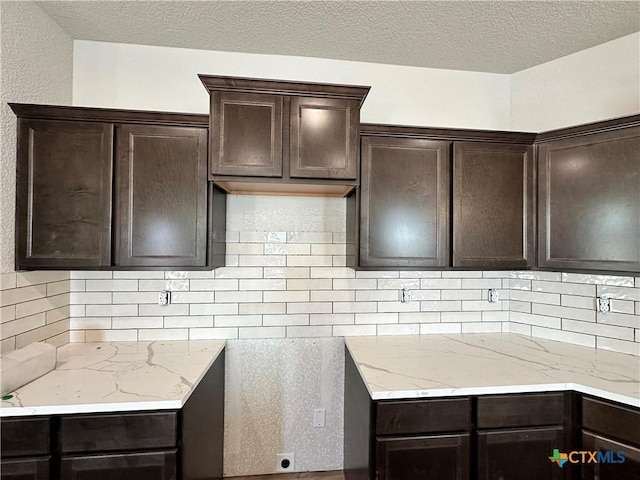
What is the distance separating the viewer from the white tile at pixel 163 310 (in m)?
1.97

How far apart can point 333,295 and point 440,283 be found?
2.48ft

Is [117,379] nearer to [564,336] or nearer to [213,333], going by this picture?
[213,333]

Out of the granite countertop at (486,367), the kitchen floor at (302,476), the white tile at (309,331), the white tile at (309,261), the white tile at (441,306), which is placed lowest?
the kitchen floor at (302,476)

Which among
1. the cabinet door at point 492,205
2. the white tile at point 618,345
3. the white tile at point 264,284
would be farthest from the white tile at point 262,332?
the white tile at point 618,345

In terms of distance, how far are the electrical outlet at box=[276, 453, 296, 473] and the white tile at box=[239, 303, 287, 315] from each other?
0.93 m

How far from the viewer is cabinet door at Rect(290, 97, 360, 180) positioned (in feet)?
5.39

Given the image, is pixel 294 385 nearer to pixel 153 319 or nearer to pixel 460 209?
pixel 153 319

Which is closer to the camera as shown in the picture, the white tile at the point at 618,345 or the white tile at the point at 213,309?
the white tile at the point at 618,345

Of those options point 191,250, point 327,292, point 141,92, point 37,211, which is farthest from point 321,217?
point 37,211

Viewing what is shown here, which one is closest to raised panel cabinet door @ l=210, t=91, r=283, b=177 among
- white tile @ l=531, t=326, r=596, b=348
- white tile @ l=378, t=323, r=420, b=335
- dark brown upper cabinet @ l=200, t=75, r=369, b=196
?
dark brown upper cabinet @ l=200, t=75, r=369, b=196

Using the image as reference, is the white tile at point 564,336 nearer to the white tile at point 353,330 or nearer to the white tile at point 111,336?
the white tile at point 353,330

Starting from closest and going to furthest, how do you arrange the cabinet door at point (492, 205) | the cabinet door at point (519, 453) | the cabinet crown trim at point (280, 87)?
the cabinet door at point (519, 453), the cabinet crown trim at point (280, 87), the cabinet door at point (492, 205)

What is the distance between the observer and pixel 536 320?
83.7 inches

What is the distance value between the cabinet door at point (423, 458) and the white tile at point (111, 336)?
1560mm
